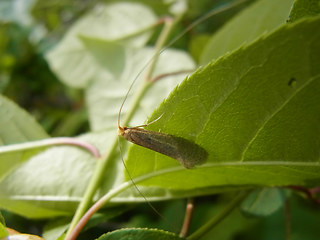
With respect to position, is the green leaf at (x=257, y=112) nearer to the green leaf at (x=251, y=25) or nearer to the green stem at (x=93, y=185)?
the green stem at (x=93, y=185)

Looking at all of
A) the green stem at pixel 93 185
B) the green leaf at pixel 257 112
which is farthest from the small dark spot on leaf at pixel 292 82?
the green stem at pixel 93 185

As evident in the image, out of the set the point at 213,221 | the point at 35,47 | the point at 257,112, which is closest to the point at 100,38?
the point at 35,47

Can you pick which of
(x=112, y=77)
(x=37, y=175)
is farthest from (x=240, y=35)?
(x=37, y=175)

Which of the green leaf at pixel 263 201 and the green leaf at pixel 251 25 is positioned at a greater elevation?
the green leaf at pixel 251 25

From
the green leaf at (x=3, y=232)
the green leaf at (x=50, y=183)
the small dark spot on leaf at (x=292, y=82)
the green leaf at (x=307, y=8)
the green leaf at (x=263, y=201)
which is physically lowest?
the green leaf at (x=263, y=201)

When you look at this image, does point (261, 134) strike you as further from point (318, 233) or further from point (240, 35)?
point (318, 233)

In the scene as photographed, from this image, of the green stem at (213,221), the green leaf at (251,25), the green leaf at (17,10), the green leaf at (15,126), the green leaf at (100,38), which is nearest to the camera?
the green stem at (213,221)

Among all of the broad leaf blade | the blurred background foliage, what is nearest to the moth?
the broad leaf blade
